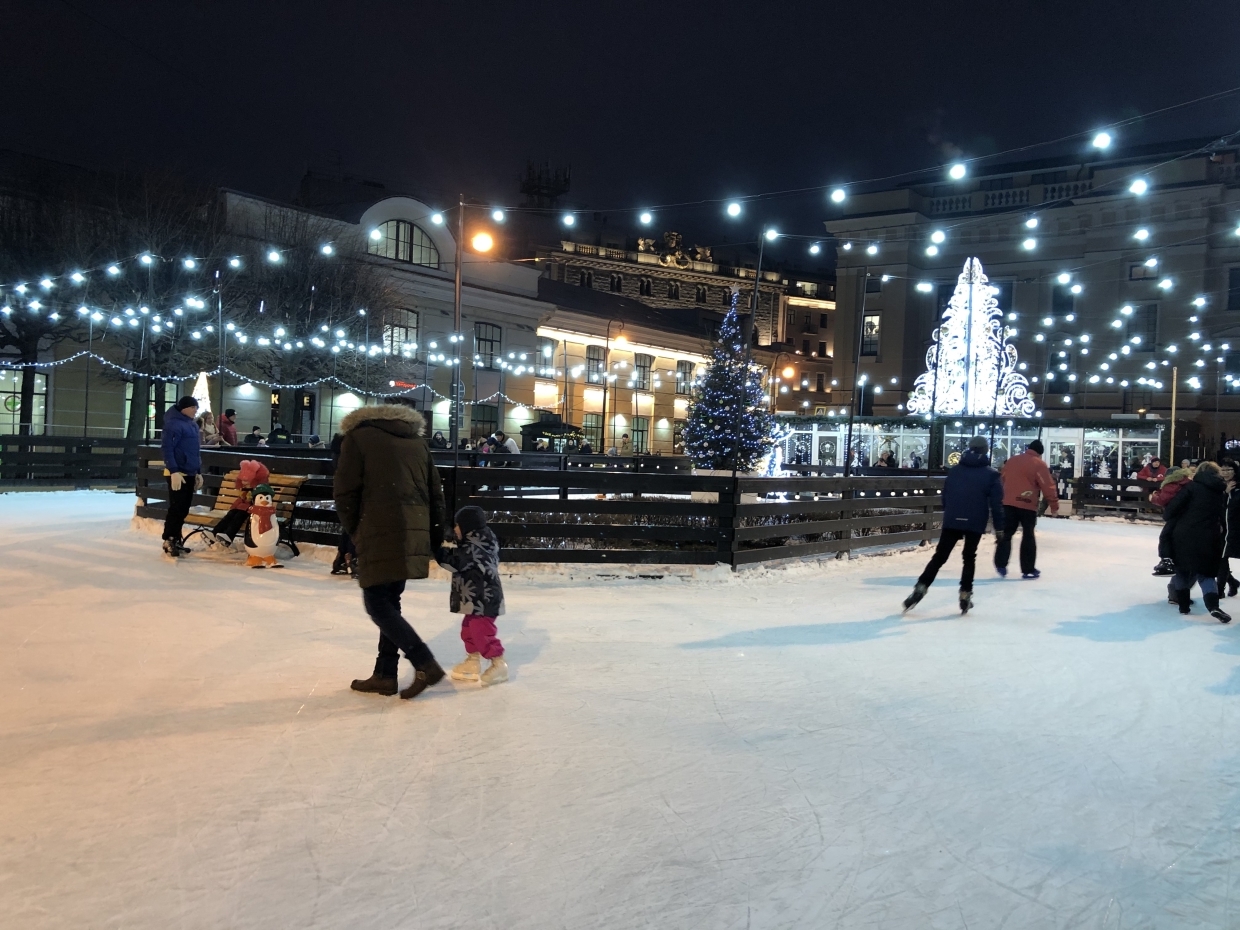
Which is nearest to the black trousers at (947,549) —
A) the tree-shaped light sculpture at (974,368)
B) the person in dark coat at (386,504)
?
the person in dark coat at (386,504)

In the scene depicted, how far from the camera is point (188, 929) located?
2.74m

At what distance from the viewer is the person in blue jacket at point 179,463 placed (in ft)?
32.5

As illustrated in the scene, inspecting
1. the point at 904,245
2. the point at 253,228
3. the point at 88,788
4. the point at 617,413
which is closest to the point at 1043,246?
the point at 904,245

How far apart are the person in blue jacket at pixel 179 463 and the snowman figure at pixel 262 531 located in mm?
781

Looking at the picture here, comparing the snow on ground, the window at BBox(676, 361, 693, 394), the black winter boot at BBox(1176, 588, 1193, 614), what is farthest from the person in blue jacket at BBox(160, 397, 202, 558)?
the window at BBox(676, 361, 693, 394)

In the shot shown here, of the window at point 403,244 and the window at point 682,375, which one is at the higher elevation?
the window at point 403,244

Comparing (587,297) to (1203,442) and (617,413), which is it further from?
(1203,442)

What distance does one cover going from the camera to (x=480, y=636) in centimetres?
553

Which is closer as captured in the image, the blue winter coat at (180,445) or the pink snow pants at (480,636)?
the pink snow pants at (480,636)

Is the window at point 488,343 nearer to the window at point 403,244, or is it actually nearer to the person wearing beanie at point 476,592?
the window at point 403,244

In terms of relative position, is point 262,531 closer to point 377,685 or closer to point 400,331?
point 377,685

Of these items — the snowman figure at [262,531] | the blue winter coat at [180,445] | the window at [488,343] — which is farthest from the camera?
the window at [488,343]

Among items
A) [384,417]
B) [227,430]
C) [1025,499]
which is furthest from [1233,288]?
[384,417]

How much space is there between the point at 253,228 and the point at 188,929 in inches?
1225
